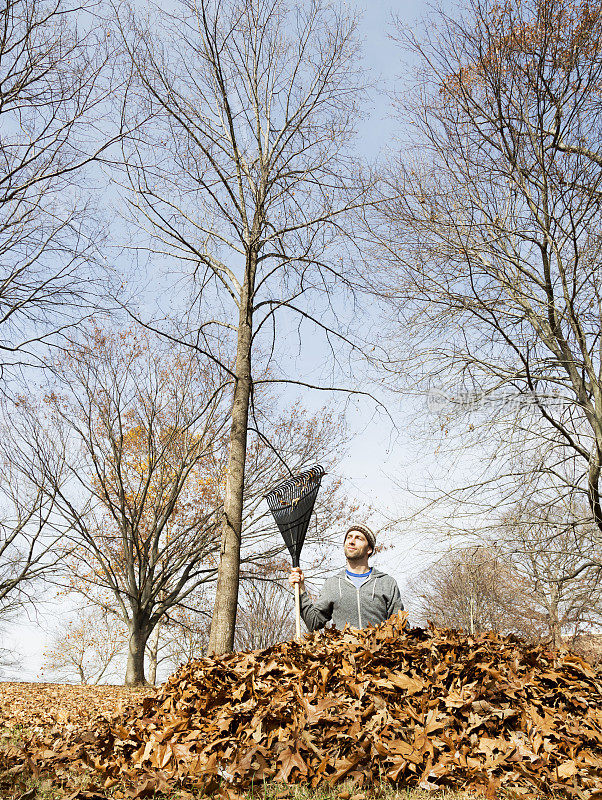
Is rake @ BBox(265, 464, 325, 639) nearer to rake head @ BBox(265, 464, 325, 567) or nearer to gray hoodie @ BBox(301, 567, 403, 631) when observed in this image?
rake head @ BBox(265, 464, 325, 567)

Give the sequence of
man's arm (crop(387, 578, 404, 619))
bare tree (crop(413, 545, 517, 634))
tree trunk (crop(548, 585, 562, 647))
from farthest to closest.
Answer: bare tree (crop(413, 545, 517, 634)) → tree trunk (crop(548, 585, 562, 647)) → man's arm (crop(387, 578, 404, 619))

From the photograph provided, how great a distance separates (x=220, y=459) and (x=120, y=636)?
1542cm

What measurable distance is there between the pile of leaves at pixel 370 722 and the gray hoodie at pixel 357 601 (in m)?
0.73

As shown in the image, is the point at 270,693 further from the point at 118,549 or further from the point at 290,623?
the point at 290,623

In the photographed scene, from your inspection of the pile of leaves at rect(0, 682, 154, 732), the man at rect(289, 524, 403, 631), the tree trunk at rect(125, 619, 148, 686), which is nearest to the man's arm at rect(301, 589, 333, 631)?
the man at rect(289, 524, 403, 631)

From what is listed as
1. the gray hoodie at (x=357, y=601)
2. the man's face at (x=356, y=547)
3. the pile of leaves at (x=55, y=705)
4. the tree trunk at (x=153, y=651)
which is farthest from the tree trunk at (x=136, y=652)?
the man's face at (x=356, y=547)

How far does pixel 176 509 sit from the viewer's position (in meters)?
15.5

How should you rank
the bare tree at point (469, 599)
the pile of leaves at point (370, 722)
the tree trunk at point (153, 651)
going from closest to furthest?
the pile of leaves at point (370, 722) → the tree trunk at point (153, 651) → the bare tree at point (469, 599)

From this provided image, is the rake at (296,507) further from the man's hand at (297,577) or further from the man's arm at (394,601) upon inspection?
the man's arm at (394,601)

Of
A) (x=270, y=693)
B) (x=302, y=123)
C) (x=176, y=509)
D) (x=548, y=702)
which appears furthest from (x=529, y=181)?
(x=176, y=509)

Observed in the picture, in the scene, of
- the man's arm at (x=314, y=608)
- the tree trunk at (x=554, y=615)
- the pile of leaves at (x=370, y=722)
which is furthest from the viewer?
the tree trunk at (x=554, y=615)

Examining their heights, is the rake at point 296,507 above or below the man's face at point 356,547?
above

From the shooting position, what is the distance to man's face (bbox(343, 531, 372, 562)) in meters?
4.71

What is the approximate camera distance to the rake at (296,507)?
525 centimetres
